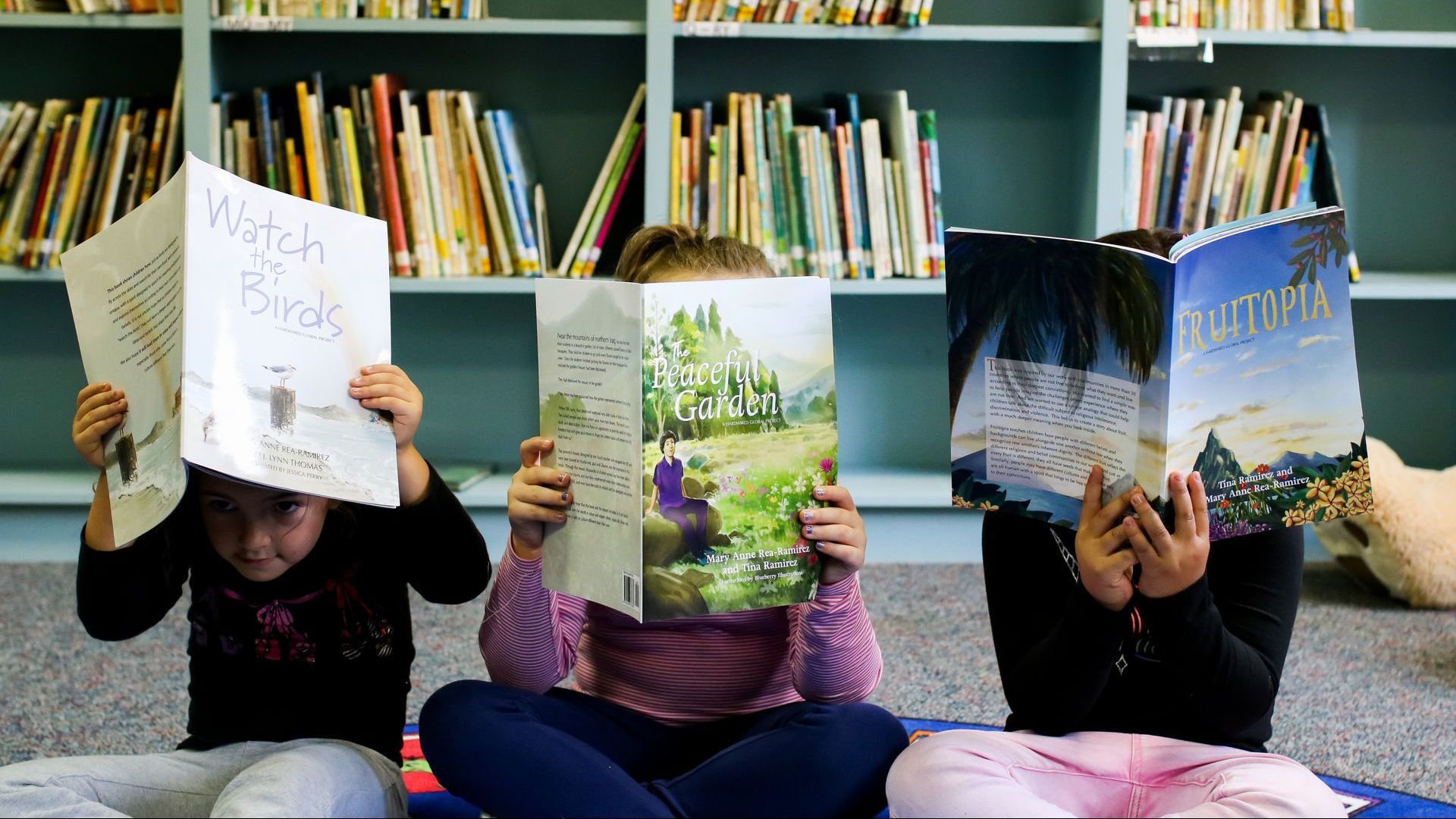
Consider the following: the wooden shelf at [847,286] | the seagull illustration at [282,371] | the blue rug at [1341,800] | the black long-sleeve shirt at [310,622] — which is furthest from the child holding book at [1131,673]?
the wooden shelf at [847,286]

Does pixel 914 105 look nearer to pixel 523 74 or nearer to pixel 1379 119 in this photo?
pixel 523 74

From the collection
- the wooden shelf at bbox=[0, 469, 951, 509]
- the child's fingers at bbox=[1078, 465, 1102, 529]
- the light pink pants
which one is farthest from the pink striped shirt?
the wooden shelf at bbox=[0, 469, 951, 509]

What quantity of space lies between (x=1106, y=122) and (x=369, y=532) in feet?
5.06

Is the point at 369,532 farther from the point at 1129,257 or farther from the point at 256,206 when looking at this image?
the point at 1129,257

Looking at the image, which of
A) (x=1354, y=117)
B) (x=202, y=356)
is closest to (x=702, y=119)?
(x=1354, y=117)

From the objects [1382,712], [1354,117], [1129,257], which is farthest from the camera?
[1354,117]

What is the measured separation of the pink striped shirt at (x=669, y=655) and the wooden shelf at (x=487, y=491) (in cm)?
108

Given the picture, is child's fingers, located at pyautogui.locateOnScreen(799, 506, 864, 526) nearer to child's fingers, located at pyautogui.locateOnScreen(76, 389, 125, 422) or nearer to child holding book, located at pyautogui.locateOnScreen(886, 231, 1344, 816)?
child holding book, located at pyautogui.locateOnScreen(886, 231, 1344, 816)

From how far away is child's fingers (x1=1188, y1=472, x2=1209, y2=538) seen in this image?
36.7 inches

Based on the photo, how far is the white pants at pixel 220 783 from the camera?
3.19ft

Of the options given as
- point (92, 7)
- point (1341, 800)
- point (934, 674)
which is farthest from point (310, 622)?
point (92, 7)

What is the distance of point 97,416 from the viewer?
1.01m

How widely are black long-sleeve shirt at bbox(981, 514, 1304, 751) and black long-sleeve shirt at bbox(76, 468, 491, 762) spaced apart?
470 mm

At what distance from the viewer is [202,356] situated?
94 centimetres
